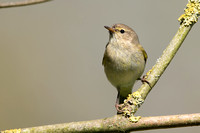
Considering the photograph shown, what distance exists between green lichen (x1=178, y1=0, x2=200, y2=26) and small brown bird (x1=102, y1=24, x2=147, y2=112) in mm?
904

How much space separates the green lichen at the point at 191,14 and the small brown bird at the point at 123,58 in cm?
90

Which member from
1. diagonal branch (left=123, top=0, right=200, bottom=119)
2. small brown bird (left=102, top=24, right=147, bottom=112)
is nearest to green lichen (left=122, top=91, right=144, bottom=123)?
diagonal branch (left=123, top=0, right=200, bottom=119)

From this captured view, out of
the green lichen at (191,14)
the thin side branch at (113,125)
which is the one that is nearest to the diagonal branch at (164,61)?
the green lichen at (191,14)

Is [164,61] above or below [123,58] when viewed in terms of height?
above

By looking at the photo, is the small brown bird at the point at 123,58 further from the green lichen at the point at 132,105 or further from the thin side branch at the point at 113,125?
the thin side branch at the point at 113,125

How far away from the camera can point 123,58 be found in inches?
141

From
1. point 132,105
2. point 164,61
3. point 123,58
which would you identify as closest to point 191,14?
point 164,61

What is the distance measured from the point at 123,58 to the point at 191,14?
1.02m

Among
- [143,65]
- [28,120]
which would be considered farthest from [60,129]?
[28,120]

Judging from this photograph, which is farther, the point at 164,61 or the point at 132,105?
the point at 164,61

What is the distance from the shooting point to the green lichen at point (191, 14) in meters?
2.87

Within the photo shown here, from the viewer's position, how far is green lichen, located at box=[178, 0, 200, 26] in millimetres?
2868

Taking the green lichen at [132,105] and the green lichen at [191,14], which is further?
the green lichen at [191,14]

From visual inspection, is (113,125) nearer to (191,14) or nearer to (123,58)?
(123,58)
